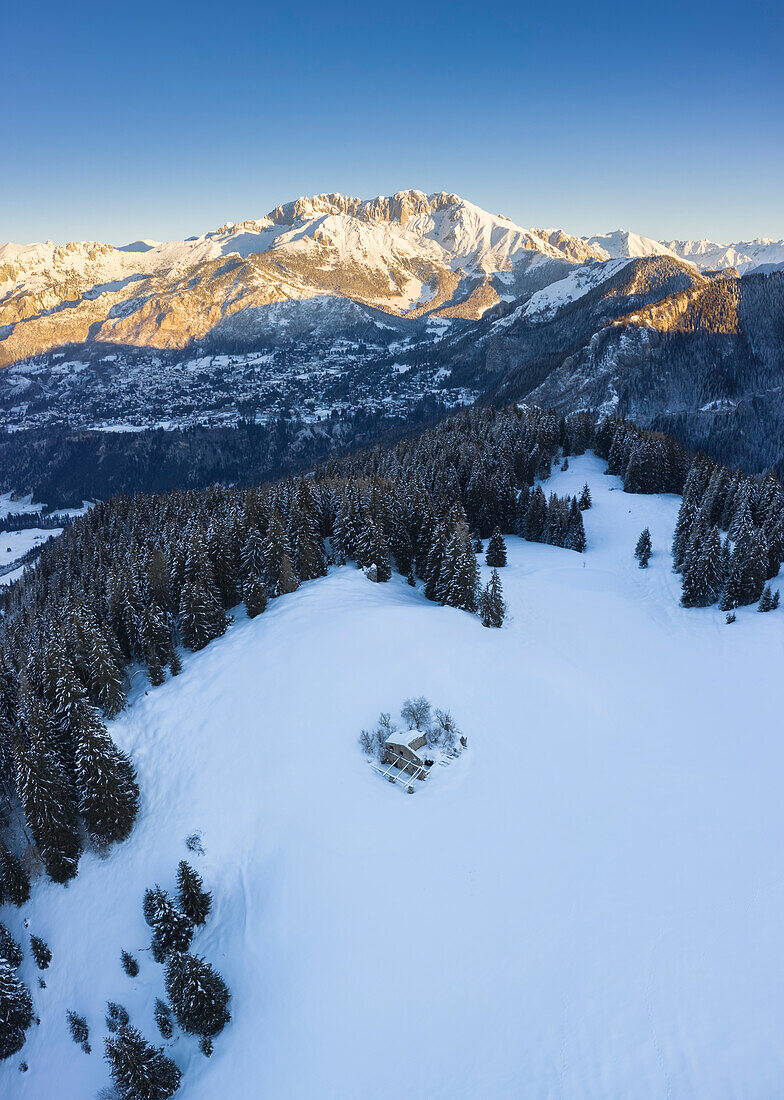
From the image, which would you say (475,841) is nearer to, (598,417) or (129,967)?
(129,967)

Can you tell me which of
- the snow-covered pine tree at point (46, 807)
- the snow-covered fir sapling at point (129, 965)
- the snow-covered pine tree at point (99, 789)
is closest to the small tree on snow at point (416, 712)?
the snow-covered pine tree at point (99, 789)

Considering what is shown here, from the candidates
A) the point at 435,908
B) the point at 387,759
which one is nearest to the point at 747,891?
the point at 435,908

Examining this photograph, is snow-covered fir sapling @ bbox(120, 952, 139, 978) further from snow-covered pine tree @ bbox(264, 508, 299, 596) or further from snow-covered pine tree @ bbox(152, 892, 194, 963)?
snow-covered pine tree @ bbox(264, 508, 299, 596)

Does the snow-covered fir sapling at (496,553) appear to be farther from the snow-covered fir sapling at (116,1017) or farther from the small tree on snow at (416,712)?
the snow-covered fir sapling at (116,1017)

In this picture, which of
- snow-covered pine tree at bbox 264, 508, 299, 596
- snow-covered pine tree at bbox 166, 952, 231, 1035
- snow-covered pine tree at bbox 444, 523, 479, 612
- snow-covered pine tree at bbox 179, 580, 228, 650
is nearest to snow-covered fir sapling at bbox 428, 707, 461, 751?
snow-covered pine tree at bbox 444, 523, 479, 612

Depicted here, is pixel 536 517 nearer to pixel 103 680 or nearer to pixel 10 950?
pixel 103 680

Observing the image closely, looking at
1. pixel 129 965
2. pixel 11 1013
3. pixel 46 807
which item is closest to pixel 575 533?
pixel 46 807
